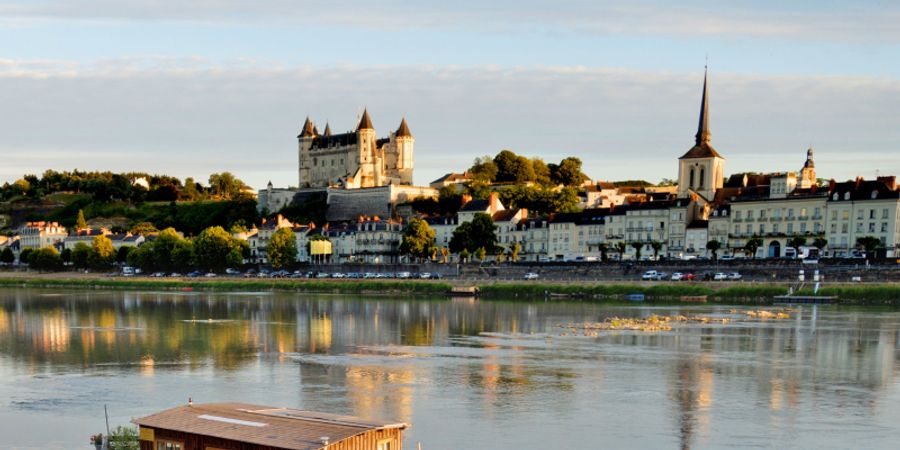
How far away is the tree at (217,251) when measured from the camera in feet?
258

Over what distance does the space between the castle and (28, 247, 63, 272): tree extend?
29.3 metres

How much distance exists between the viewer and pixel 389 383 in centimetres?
2331

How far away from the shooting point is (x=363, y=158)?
350 feet

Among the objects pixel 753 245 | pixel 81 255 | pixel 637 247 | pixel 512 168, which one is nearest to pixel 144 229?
pixel 81 255

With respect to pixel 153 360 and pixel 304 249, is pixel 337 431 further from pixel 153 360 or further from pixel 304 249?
pixel 304 249

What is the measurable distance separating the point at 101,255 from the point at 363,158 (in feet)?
102

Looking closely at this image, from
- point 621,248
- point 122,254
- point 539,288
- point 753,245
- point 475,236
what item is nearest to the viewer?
point 539,288

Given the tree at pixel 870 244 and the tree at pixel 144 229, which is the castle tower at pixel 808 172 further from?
the tree at pixel 144 229

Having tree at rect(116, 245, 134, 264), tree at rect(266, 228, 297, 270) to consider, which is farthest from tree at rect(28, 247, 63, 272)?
tree at rect(266, 228, 297, 270)

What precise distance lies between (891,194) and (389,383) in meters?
46.2

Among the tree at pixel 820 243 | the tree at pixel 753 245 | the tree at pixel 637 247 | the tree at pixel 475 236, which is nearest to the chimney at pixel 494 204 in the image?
the tree at pixel 475 236

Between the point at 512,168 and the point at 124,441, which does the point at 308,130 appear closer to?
the point at 512,168

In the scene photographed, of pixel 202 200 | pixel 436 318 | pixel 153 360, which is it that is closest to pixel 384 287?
pixel 436 318

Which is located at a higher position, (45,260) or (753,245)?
(753,245)
